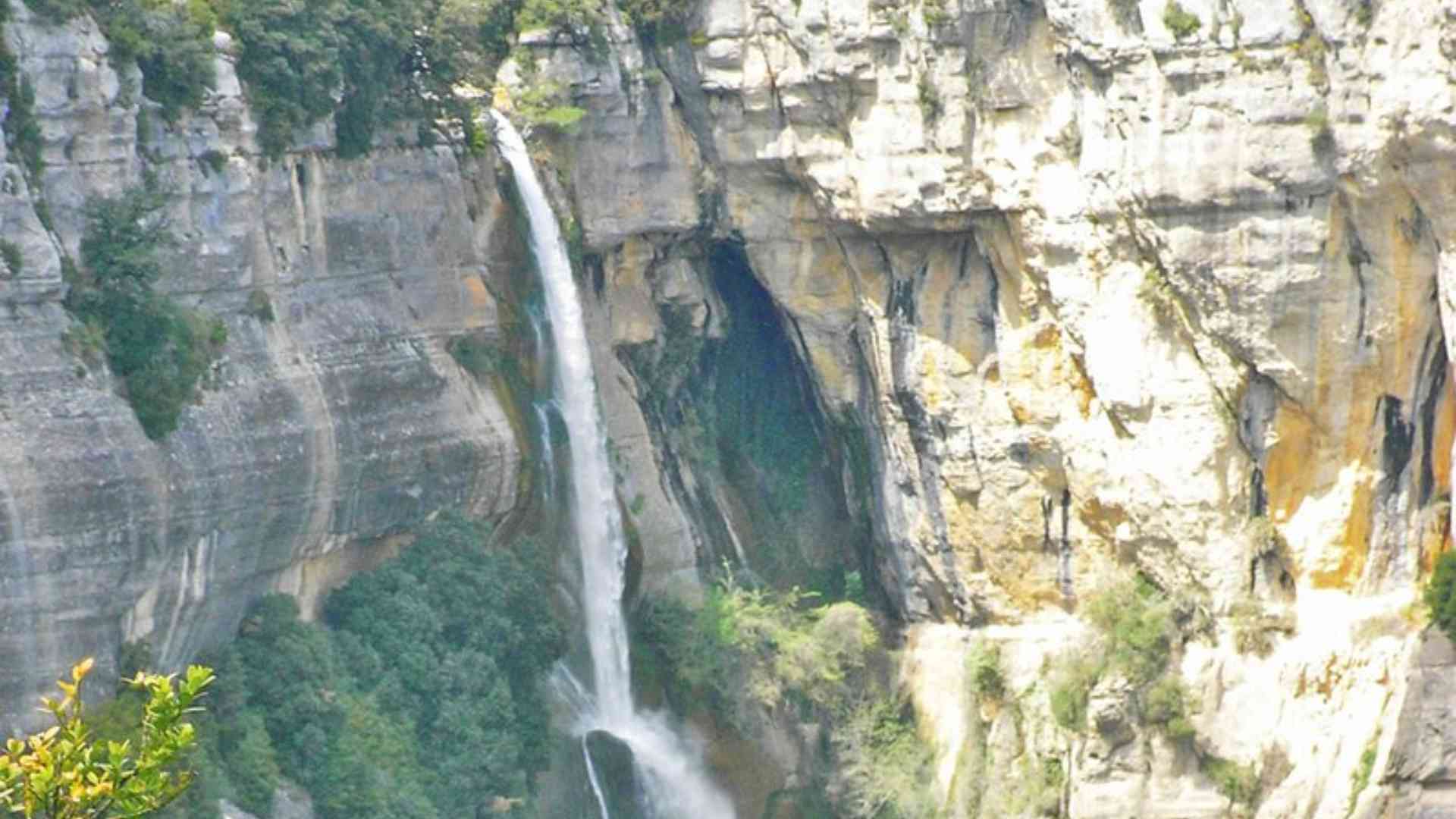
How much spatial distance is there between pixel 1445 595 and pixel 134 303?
44.6 feet

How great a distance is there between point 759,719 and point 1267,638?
601 cm

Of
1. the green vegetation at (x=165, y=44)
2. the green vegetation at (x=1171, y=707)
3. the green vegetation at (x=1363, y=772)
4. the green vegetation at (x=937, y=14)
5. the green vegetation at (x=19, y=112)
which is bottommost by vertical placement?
the green vegetation at (x=1363, y=772)

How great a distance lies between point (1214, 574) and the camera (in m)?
39.0

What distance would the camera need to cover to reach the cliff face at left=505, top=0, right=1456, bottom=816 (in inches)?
1446

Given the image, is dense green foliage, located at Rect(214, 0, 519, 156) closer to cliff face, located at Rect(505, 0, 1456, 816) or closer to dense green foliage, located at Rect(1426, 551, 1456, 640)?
cliff face, located at Rect(505, 0, 1456, 816)

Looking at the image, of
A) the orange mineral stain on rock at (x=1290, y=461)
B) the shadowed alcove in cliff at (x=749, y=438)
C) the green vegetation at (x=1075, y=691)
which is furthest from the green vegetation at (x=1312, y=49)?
the shadowed alcove in cliff at (x=749, y=438)

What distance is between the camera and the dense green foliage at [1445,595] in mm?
36719

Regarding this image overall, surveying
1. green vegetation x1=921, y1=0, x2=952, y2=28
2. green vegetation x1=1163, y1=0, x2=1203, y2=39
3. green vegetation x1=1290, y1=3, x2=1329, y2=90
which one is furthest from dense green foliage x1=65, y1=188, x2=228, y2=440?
green vegetation x1=1290, y1=3, x2=1329, y2=90

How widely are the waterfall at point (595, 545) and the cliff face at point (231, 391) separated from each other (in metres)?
0.97

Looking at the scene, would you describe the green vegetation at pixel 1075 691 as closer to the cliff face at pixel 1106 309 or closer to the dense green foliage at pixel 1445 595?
the cliff face at pixel 1106 309

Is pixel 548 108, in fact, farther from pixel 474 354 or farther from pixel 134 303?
pixel 134 303

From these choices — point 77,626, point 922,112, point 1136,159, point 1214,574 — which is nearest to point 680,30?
point 922,112

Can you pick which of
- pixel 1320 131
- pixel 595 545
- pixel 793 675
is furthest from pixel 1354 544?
pixel 595 545

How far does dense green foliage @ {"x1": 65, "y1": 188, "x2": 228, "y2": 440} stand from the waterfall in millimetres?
7176
